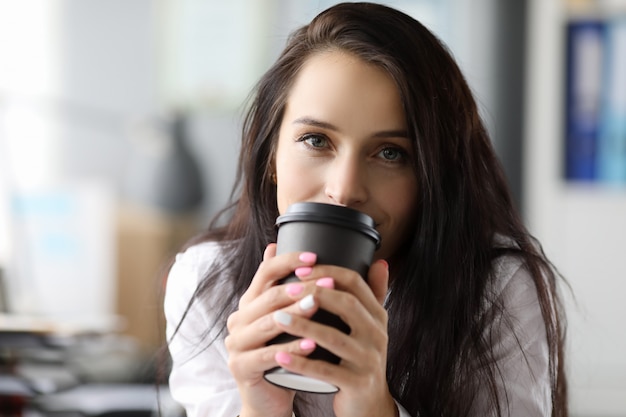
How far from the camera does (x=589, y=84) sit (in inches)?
141

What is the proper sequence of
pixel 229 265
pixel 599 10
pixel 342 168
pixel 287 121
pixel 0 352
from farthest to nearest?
1. pixel 599 10
2. pixel 0 352
3. pixel 229 265
4. pixel 287 121
5. pixel 342 168

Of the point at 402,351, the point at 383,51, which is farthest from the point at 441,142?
the point at 402,351

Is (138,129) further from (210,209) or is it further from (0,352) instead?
(0,352)

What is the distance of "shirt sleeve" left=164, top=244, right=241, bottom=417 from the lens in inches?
43.2

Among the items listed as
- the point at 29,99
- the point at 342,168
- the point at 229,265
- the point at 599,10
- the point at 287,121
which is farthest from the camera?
the point at 29,99

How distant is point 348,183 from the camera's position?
3.19ft

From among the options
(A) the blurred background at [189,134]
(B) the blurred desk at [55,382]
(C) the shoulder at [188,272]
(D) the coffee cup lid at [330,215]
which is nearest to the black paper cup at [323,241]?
(D) the coffee cup lid at [330,215]

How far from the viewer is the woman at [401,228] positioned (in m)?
1.00

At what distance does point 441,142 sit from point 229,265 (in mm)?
341

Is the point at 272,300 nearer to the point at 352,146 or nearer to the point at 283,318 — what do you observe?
the point at 283,318

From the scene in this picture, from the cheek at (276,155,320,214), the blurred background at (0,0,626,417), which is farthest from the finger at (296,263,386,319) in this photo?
the blurred background at (0,0,626,417)

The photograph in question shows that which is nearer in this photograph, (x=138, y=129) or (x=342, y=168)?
(x=342, y=168)

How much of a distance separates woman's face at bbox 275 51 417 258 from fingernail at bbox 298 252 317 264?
184mm

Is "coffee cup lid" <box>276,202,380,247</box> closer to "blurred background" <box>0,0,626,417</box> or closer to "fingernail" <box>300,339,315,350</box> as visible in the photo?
"fingernail" <box>300,339,315,350</box>
